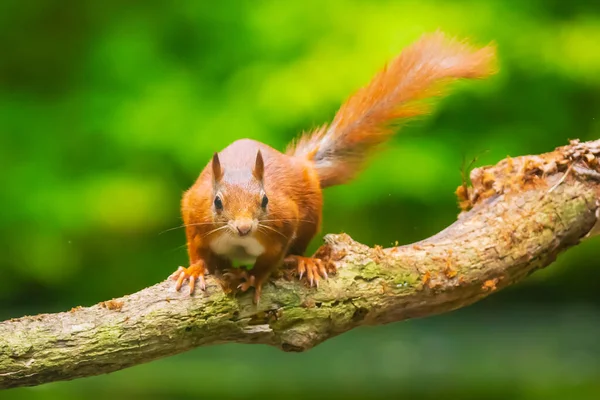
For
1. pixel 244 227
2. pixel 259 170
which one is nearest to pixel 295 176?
pixel 259 170

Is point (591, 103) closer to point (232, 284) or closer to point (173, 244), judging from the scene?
point (173, 244)

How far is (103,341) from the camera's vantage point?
1.69 meters

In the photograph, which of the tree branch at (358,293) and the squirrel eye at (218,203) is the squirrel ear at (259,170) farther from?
the tree branch at (358,293)

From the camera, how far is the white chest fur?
1911 mm

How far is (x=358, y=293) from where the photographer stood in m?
1.98

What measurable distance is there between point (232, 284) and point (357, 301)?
0.32 meters

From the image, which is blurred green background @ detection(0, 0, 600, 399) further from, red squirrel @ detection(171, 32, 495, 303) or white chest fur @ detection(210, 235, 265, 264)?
white chest fur @ detection(210, 235, 265, 264)

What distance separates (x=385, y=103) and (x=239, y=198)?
774 millimetres

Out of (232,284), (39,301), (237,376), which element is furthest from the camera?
(39,301)

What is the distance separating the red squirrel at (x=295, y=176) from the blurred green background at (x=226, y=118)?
0.90 m

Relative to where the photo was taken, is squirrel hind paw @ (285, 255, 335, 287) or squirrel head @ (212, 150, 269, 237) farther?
squirrel hind paw @ (285, 255, 335, 287)

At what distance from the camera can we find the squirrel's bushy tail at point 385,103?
2371mm

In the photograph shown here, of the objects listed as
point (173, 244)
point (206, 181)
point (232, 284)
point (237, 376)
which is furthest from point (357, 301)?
point (173, 244)

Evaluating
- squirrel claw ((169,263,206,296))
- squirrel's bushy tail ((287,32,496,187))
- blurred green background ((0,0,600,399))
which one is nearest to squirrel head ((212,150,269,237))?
squirrel claw ((169,263,206,296))
